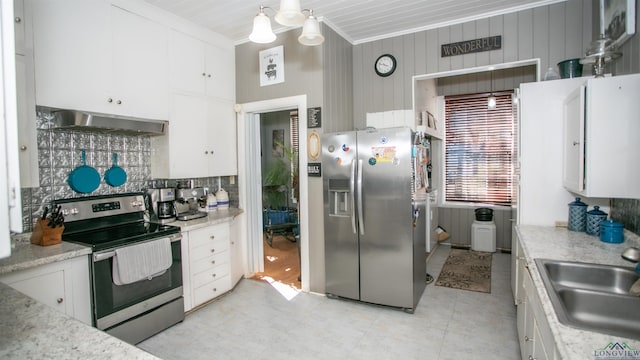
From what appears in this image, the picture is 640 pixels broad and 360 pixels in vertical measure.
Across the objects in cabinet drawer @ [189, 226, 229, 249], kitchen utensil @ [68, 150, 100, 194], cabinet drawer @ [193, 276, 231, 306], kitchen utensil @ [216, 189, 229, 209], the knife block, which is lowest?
cabinet drawer @ [193, 276, 231, 306]

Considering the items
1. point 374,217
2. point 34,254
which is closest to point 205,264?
point 34,254

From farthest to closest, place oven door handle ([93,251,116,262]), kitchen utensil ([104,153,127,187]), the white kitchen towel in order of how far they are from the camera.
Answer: kitchen utensil ([104,153,127,187]), the white kitchen towel, oven door handle ([93,251,116,262])

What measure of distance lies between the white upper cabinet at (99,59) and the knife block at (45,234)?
0.84 metres

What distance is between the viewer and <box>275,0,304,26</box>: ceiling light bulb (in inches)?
79.3

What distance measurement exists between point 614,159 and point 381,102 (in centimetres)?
232

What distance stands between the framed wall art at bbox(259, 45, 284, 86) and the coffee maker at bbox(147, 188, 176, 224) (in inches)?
61.8

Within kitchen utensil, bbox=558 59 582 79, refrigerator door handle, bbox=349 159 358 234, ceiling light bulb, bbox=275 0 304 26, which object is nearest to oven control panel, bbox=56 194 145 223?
refrigerator door handle, bbox=349 159 358 234

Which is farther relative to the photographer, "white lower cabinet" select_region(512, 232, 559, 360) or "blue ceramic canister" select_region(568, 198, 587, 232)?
"blue ceramic canister" select_region(568, 198, 587, 232)

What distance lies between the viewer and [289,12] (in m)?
2.02

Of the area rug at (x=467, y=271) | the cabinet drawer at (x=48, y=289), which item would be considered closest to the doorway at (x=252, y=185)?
the area rug at (x=467, y=271)

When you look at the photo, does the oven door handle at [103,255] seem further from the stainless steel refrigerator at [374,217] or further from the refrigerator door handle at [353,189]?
the refrigerator door handle at [353,189]

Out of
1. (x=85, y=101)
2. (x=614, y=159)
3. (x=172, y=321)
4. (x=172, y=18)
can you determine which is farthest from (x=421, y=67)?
(x=172, y=321)

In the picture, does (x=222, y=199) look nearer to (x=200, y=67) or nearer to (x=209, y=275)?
(x=209, y=275)

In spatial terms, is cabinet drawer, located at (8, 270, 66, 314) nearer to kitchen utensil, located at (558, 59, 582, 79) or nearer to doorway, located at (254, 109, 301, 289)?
doorway, located at (254, 109, 301, 289)
